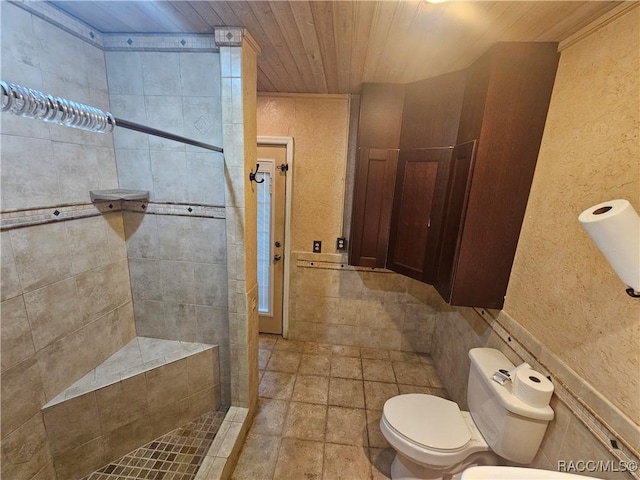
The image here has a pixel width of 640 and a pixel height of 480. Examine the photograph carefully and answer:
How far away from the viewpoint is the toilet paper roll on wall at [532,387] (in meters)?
1.14

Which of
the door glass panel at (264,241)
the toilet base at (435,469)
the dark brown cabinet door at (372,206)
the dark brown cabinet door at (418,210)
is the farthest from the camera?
the door glass panel at (264,241)

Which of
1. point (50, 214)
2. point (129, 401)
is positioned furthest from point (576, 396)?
point (50, 214)

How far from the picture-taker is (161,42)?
1479 millimetres

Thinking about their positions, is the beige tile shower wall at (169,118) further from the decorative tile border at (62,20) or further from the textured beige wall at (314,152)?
the textured beige wall at (314,152)

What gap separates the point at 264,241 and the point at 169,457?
166 centimetres

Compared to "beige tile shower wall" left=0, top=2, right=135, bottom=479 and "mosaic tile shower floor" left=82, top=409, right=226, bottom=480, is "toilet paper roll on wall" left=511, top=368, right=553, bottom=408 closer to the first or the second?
"mosaic tile shower floor" left=82, top=409, right=226, bottom=480

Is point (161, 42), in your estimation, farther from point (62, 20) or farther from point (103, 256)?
point (103, 256)

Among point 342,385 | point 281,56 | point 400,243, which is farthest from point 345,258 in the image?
point 281,56

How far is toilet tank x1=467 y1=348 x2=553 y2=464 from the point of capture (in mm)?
1165

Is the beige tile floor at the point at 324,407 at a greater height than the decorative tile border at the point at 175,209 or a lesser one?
lesser

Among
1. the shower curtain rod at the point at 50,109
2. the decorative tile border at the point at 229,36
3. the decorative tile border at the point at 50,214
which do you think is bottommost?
the decorative tile border at the point at 50,214

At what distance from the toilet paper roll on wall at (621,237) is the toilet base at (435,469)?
1.12 metres

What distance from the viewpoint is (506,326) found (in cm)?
150

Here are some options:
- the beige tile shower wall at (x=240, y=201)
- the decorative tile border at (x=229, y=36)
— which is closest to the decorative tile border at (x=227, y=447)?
the beige tile shower wall at (x=240, y=201)
